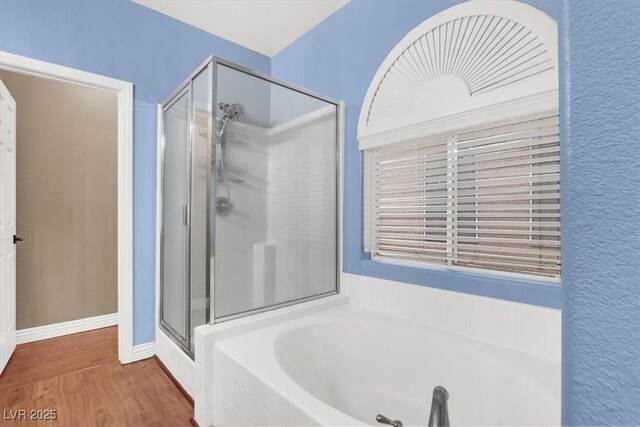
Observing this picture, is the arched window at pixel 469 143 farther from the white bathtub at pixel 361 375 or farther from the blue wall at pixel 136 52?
the blue wall at pixel 136 52

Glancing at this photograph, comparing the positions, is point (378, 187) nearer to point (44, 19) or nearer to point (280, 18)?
point (280, 18)

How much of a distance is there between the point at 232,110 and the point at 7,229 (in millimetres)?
1894

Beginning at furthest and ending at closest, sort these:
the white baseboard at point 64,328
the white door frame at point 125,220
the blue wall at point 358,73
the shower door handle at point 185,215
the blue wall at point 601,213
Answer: the white baseboard at point 64,328, the white door frame at point 125,220, the shower door handle at point 185,215, the blue wall at point 358,73, the blue wall at point 601,213

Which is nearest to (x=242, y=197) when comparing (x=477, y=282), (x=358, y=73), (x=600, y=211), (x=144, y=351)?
(x=358, y=73)

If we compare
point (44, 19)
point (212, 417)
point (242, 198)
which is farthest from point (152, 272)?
point (44, 19)

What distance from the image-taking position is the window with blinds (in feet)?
4.67

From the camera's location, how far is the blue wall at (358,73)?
1.67 metres

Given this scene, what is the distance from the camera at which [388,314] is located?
1.97 m

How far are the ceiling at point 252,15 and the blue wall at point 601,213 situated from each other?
236 cm

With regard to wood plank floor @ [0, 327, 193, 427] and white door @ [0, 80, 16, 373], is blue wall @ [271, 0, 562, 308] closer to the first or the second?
wood plank floor @ [0, 327, 193, 427]

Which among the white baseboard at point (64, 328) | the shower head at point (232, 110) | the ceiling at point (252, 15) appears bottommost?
the white baseboard at point (64, 328)

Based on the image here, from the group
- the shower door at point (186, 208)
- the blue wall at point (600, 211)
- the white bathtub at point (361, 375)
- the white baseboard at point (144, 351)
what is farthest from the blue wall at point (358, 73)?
the white baseboard at point (144, 351)

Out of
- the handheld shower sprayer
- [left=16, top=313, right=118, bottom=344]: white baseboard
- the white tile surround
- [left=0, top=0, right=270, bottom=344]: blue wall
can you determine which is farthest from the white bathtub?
[left=16, top=313, right=118, bottom=344]: white baseboard

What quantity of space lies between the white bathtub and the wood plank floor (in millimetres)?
420
